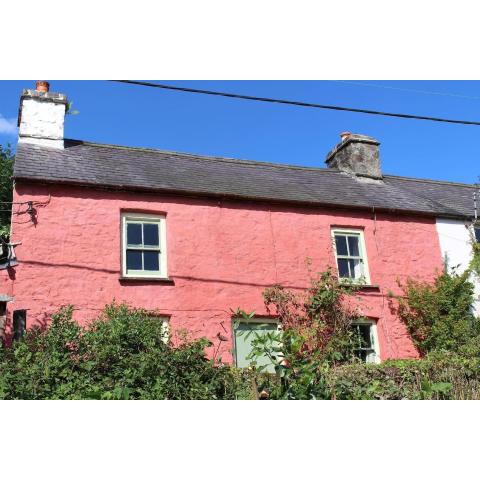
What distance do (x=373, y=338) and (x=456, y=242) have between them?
4.46 m

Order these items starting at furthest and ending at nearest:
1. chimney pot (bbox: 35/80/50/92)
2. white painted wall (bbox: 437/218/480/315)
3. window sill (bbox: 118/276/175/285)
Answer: white painted wall (bbox: 437/218/480/315), chimney pot (bbox: 35/80/50/92), window sill (bbox: 118/276/175/285)

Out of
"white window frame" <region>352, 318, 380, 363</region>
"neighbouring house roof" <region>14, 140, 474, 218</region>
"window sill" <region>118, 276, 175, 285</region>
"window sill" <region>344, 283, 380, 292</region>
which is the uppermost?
"neighbouring house roof" <region>14, 140, 474, 218</region>

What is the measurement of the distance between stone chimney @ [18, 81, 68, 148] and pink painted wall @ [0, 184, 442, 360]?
7.94 feet

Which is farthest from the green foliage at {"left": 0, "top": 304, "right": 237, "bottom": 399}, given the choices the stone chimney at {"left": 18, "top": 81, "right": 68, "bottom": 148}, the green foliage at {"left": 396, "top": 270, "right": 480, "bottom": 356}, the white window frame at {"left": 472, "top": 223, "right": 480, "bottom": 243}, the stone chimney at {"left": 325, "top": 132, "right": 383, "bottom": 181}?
the stone chimney at {"left": 325, "top": 132, "right": 383, "bottom": 181}

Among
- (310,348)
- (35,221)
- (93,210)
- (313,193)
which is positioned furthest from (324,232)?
(35,221)

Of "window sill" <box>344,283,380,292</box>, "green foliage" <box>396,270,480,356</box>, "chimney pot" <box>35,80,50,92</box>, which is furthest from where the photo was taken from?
"chimney pot" <box>35,80,50,92</box>

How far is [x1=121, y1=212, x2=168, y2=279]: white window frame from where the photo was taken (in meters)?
12.8

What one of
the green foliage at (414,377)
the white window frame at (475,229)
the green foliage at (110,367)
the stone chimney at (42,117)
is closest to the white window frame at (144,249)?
the green foliage at (110,367)

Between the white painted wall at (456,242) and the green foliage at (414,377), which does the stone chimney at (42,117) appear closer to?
the green foliage at (414,377)

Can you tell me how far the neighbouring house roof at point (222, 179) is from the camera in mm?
13328

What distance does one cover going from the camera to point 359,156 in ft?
59.7

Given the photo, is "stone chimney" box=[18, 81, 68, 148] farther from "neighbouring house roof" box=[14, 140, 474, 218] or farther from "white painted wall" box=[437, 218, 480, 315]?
"white painted wall" box=[437, 218, 480, 315]

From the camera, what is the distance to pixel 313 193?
15562mm

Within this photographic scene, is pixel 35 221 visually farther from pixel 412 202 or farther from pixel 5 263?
pixel 412 202
